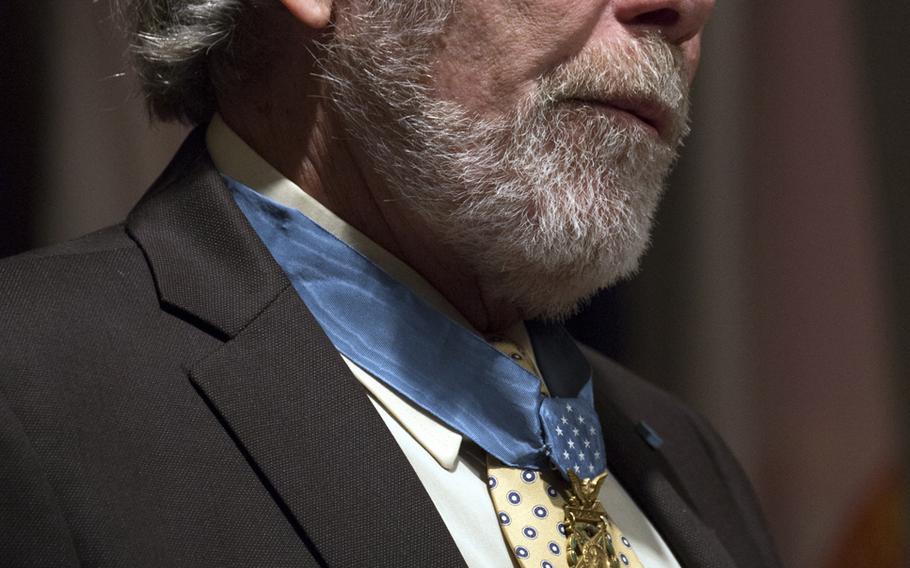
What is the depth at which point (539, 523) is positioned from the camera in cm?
130

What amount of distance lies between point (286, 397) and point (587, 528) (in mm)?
373

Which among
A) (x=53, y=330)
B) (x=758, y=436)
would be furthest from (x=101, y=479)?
(x=758, y=436)

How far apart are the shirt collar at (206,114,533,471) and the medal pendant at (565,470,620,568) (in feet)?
0.47

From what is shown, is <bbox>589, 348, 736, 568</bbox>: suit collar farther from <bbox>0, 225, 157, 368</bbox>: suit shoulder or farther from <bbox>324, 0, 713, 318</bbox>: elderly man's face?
<bbox>0, 225, 157, 368</bbox>: suit shoulder

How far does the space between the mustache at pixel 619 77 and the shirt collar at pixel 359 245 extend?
0.81 feet

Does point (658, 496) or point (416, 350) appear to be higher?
point (416, 350)

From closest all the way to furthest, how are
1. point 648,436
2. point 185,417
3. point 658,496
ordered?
point 185,417
point 658,496
point 648,436

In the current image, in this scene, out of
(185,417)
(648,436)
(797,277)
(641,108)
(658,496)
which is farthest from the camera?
(797,277)

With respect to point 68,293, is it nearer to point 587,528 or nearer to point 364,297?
point 364,297

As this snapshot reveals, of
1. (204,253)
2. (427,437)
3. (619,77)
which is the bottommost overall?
(427,437)

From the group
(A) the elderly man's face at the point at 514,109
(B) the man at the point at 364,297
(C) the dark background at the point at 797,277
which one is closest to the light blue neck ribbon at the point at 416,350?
(B) the man at the point at 364,297

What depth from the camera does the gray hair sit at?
142 centimetres

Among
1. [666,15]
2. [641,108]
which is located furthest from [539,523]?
[666,15]

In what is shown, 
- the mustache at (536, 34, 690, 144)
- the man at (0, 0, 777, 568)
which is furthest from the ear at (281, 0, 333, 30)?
the mustache at (536, 34, 690, 144)
